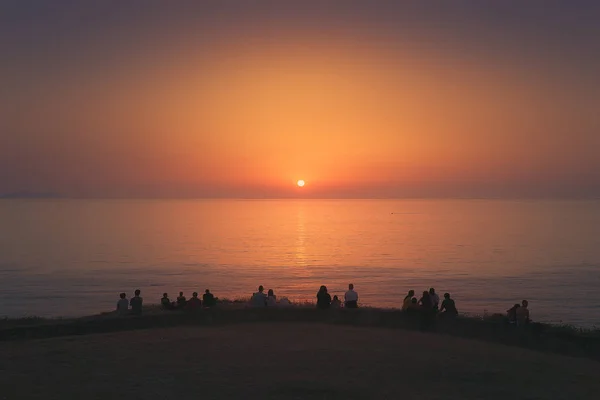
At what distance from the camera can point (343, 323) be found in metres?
23.7

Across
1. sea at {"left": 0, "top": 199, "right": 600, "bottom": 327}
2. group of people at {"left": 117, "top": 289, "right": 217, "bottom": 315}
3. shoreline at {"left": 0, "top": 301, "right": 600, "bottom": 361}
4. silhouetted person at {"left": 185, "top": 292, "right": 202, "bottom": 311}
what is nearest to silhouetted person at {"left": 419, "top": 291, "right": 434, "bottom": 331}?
shoreline at {"left": 0, "top": 301, "right": 600, "bottom": 361}

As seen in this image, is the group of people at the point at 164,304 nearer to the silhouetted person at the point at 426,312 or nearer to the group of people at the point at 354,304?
the group of people at the point at 354,304

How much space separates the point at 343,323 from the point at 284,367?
6.70 metres

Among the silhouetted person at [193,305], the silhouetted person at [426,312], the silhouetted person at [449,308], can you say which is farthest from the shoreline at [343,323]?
the silhouetted person at [193,305]

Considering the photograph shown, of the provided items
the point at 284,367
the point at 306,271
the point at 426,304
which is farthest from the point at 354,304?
the point at 306,271

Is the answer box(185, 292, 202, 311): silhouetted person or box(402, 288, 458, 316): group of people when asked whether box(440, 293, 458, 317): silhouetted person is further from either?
box(185, 292, 202, 311): silhouetted person

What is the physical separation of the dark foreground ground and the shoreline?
2.42ft

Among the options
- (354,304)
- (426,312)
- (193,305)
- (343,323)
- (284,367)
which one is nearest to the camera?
(284,367)

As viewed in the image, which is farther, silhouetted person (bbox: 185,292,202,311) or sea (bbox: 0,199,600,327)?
sea (bbox: 0,199,600,327)

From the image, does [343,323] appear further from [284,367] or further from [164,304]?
[164,304]

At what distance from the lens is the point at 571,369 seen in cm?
1769

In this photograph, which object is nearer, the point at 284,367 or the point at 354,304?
the point at 284,367

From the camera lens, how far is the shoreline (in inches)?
797

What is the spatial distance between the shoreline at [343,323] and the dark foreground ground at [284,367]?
0.74 meters
